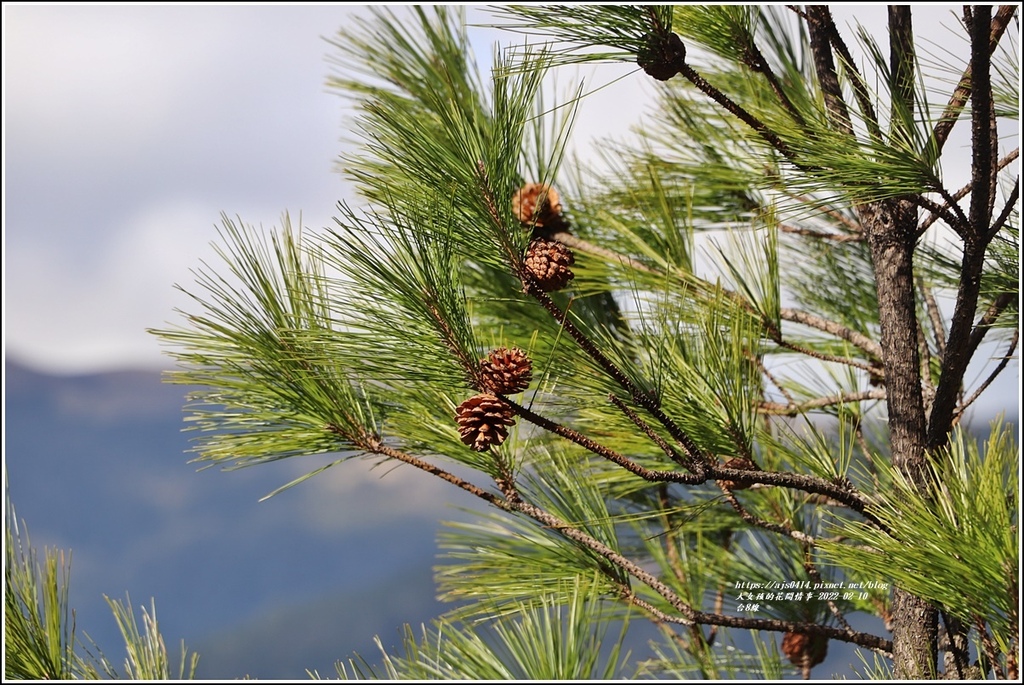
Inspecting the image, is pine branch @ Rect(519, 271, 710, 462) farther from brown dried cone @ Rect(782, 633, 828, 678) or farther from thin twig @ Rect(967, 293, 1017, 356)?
brown dried cone @ Rect(782, 633, 828, 678)

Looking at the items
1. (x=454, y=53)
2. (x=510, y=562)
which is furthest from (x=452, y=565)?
(x=454, y=53)

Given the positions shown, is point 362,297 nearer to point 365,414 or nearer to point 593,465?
point 365,414

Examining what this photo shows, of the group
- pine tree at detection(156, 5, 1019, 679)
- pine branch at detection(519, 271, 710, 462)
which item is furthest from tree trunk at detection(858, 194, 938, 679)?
pine branch at detection(519, 271, 710, 462)

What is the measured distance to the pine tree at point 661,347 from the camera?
473mm

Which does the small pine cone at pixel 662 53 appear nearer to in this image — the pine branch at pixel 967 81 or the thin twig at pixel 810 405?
the pine branch at pixel 967 81

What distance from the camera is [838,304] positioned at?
0.90m

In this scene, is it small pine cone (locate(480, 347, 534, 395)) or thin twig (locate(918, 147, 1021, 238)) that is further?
thin twig (locate(918, 147, 1021, 238))

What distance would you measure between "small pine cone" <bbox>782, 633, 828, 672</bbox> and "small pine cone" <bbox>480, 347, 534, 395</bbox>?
479mm

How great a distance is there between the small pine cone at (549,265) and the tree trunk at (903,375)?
10.1 inches

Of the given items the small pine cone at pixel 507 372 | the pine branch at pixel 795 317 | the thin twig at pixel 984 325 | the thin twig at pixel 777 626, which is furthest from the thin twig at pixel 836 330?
the small pine cone at pixel 507 372

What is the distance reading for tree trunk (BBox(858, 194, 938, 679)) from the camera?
0.58 m

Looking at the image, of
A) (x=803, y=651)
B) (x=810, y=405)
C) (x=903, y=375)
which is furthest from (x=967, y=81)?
(x=803, y=651)

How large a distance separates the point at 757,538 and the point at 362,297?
503mm

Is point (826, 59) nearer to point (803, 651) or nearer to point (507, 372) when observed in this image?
point (507, 372)
